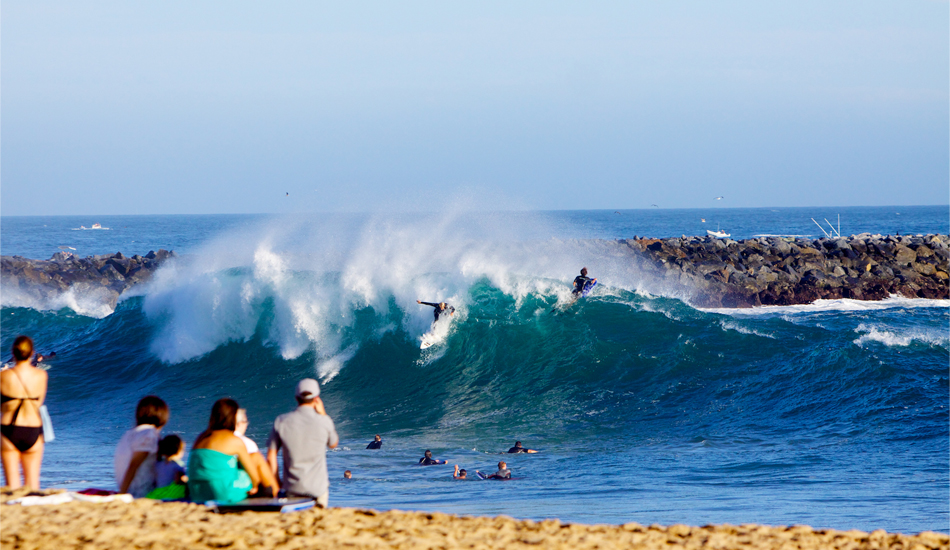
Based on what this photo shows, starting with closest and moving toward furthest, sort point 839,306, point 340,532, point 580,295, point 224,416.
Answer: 1. point 340,532
2. point 224,416
3. point 580,295
4. point 839,306

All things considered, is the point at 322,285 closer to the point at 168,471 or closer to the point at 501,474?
the point at 501,474

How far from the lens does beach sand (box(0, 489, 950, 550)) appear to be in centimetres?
449

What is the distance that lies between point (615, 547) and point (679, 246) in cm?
3213

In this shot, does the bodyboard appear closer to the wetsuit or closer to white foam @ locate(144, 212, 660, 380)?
white foam @ locate(144, 212, 660, 380)

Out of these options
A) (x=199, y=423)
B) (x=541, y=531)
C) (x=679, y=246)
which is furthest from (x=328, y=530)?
(x=679, y=246)

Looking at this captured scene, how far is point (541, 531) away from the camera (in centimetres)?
514

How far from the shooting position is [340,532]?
474cm

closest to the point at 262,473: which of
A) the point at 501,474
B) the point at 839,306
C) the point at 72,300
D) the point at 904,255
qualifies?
the point at 501,474

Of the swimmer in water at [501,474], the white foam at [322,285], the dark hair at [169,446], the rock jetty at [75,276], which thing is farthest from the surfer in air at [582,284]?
the rock jetty at [75,276]

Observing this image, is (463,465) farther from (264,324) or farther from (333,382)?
(264,324)

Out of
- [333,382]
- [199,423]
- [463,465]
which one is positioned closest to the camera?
[463,465]

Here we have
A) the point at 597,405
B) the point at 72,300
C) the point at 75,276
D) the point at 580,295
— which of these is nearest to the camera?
the point at 597,405

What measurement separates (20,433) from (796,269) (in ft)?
93.9

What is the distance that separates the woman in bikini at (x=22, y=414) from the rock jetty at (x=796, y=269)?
24.3 m
